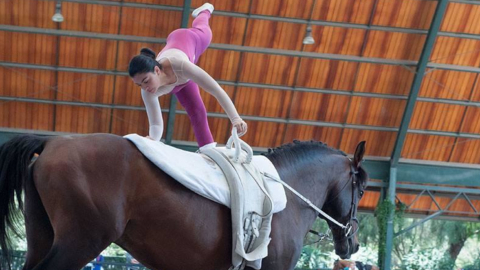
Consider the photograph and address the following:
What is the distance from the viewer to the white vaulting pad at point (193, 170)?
12.8 feet

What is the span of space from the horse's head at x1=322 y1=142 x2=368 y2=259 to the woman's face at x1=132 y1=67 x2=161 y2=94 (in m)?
1.51

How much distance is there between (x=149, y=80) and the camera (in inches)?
164

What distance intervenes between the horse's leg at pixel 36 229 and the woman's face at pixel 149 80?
85 cm

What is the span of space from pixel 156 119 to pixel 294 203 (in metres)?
1.04

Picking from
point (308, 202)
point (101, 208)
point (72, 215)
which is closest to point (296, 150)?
point (308, 202)

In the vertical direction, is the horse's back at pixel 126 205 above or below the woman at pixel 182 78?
below

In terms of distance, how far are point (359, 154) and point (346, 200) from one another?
0.35m

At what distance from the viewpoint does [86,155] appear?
12.0ft

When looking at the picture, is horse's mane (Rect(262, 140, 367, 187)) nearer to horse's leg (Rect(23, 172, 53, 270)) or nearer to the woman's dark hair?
the woman's dark hair

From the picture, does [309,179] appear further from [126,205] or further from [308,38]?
[308,38]

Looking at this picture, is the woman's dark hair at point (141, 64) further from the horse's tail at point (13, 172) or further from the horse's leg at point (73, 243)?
the horse's leg at point (73, 243)

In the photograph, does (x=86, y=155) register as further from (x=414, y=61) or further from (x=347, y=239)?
(x=414, y=61)

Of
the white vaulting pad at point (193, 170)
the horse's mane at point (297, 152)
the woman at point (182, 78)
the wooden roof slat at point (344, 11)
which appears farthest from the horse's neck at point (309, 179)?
the wooden roof slat at point (344, 11)

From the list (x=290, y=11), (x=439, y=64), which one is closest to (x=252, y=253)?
(x=290, y=11)
